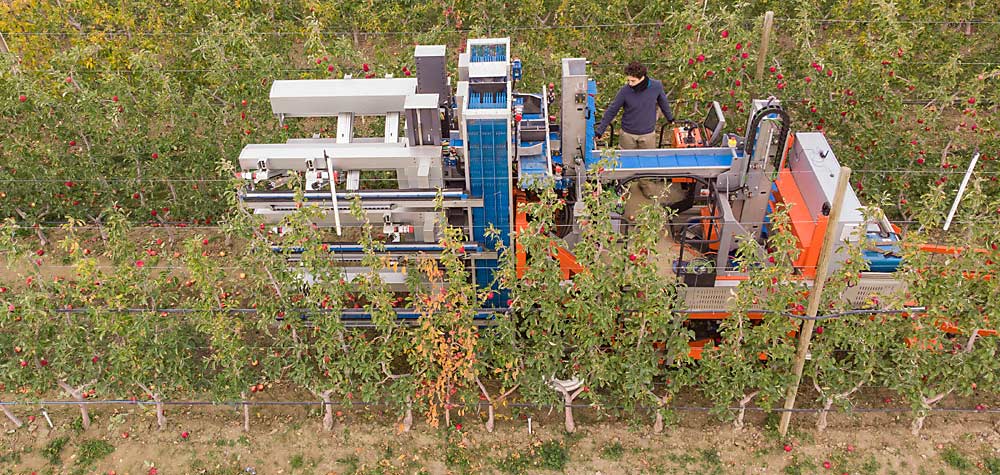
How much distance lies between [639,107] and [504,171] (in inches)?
91.6

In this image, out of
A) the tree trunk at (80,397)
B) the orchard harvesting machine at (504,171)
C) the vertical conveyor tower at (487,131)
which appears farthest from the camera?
the tree trunk at (80,397)

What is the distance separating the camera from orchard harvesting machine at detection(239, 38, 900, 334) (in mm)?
9688

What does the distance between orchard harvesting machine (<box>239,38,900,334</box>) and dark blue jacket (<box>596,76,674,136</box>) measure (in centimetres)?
41

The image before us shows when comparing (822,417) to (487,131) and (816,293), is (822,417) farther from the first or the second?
(487,131)

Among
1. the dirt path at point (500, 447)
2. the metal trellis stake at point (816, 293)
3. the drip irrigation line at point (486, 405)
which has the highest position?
the metal trellis stake at point (816, 293)

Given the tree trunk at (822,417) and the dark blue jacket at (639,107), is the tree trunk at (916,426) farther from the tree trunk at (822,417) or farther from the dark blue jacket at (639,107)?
the dark blue jacket at (639,107)

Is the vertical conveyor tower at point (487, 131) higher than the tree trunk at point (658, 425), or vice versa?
the vertical conveyor tower at point (487, 131)

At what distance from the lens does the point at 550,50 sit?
1820 cm

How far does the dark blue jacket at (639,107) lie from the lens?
1065 centimetres

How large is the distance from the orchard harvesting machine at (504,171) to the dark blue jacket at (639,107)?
412mm

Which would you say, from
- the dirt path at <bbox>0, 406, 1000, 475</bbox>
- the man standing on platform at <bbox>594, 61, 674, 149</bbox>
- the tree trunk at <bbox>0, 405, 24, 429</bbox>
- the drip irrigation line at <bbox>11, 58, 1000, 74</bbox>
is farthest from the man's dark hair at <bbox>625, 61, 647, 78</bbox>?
the tree trunk at <bbox>0, 405, 24, 429</bbox>

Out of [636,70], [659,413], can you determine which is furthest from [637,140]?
[659,413]

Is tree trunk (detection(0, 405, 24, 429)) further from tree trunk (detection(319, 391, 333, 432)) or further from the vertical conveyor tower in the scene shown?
the vertical conveyor tower

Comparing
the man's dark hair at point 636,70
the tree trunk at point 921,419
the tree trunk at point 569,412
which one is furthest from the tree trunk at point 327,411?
the tree trunk at point 921,419
